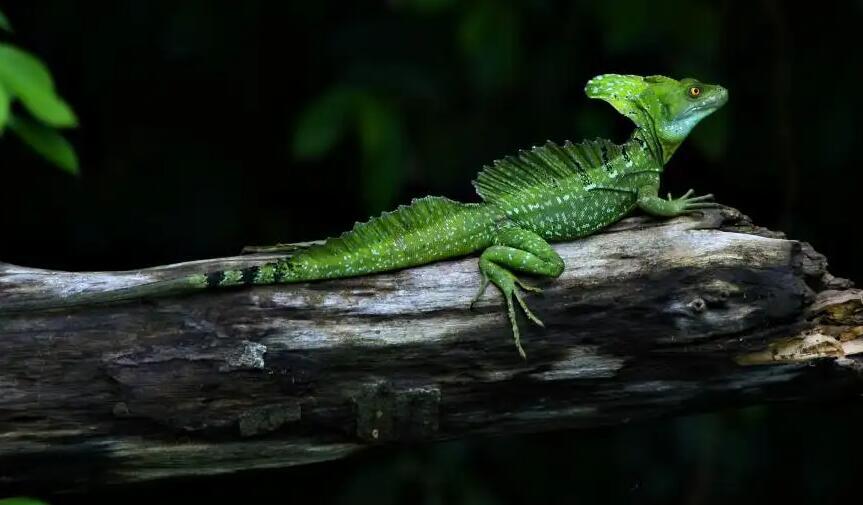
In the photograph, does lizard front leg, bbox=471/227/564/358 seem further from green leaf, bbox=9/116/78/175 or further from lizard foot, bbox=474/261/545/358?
green leaf, bbox=9/116/78/175

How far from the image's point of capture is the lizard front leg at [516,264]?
350 cm

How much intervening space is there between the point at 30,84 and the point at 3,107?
201mm

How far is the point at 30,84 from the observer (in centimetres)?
330

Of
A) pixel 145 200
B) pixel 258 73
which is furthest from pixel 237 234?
pixel 258 73

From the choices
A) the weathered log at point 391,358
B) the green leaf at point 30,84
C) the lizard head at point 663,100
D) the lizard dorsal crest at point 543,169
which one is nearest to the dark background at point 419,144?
the lizard head at point 663,100

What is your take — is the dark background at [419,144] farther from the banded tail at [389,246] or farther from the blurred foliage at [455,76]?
the banded tail at [389,246]

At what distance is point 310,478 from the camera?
5.15 m

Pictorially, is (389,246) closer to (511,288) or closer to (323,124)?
(511,288)

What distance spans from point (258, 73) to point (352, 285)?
246 centimetres

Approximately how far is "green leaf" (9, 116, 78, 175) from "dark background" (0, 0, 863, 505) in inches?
50.3

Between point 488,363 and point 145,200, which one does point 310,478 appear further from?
point 488,363

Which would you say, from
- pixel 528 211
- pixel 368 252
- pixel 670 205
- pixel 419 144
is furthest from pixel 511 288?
pixel 419 144

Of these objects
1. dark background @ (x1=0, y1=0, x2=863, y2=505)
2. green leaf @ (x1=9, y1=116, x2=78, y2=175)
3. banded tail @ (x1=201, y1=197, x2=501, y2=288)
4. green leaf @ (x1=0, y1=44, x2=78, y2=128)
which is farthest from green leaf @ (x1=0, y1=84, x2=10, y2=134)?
dark background @ (x1=0, y1=0, x2=863, y2=505)

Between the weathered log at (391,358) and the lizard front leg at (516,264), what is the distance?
5 cm
